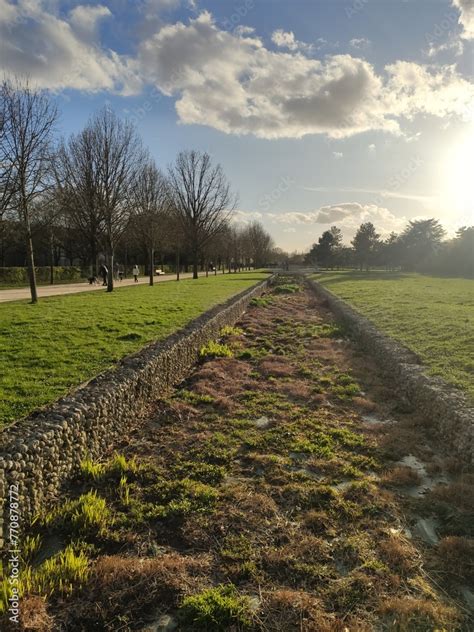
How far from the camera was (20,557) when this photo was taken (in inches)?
120

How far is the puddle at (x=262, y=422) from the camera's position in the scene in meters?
5.89

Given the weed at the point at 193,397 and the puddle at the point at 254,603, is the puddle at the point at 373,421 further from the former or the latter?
the puddle at the point at 254,603

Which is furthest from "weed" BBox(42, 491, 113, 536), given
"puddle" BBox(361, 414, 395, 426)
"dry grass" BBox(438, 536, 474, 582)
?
"puddle" BBox(361, 414, 395, 426)

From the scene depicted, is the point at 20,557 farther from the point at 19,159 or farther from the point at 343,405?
the point at 19,159

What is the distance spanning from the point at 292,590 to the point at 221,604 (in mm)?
543

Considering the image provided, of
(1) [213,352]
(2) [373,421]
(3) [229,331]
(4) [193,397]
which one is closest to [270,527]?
(2) [373,421]

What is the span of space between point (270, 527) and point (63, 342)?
251 inches

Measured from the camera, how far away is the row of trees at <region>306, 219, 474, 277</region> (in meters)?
48.9

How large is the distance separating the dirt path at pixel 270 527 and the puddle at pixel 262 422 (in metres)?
0.05

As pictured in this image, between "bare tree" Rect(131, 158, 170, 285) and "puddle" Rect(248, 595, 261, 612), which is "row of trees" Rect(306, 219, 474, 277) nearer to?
"bare tree" Rect(131, 158, 170, 285)

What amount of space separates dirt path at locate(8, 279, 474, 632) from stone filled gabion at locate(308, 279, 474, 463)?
23 cm

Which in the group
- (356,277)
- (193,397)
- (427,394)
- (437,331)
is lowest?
(193,397)

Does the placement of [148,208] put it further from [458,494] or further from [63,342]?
[458,494]

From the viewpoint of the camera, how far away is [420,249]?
5822 centimetres
